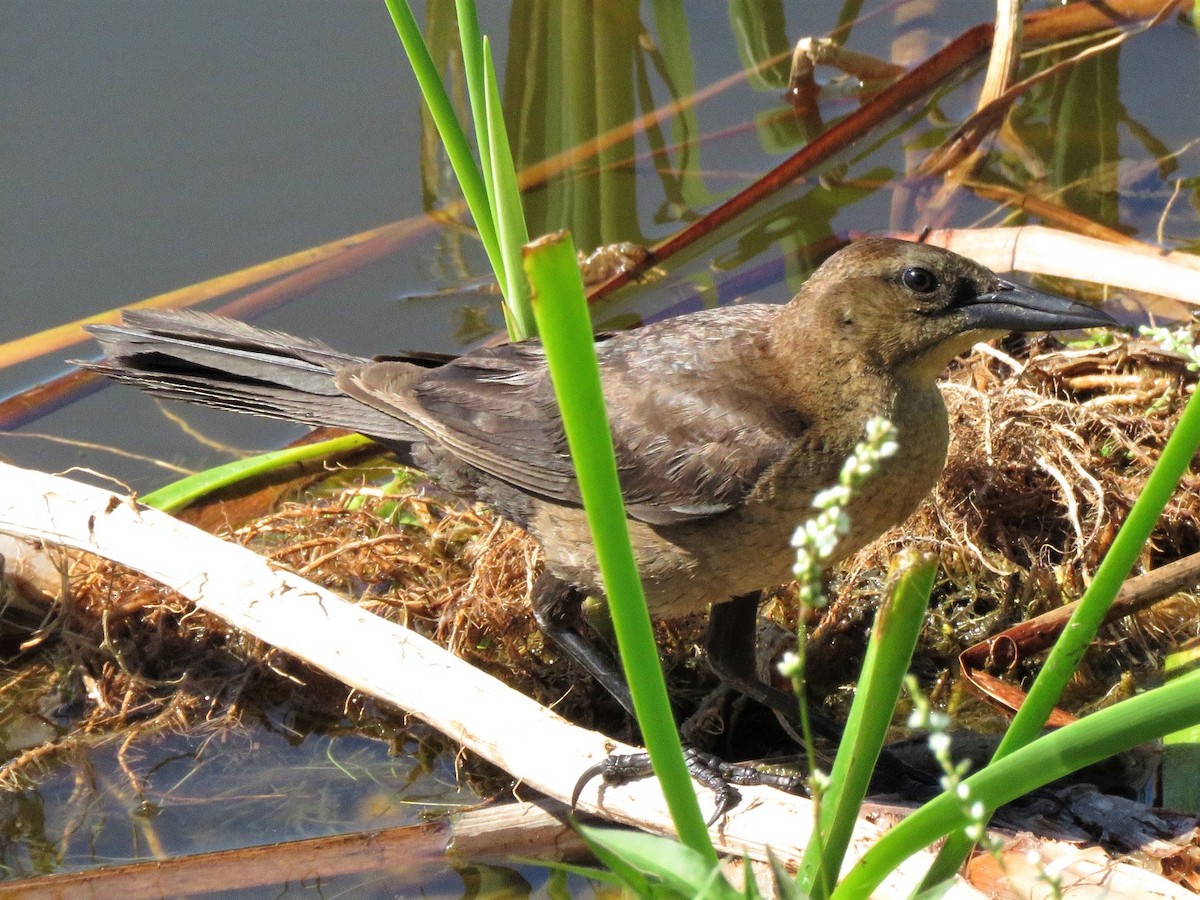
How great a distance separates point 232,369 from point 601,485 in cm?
232

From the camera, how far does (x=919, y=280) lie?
3250mm

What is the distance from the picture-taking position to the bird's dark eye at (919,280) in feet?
10.6

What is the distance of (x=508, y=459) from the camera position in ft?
11.8

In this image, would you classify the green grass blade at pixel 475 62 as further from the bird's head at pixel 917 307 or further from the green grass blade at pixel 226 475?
the green grass blade at pixel 226 475

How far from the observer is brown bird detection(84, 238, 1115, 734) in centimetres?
324

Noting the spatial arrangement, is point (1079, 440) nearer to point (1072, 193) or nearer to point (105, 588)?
point (1072, 193)

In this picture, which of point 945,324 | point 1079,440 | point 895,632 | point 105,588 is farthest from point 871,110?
point 895,632

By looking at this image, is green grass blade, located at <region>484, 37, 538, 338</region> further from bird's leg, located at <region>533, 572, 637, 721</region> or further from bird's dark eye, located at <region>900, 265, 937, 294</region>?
bird's dark eye, located at <region>900, 265, 937, 294</region>

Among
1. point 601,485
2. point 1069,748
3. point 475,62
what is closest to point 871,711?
point 1069,748

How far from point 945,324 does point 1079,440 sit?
97 centimetres

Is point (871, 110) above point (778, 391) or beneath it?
above

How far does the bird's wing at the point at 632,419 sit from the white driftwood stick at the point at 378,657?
0.54 metres

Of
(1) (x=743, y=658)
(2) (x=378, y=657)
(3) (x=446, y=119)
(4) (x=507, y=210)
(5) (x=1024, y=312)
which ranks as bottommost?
(1) (x=743, y=658)

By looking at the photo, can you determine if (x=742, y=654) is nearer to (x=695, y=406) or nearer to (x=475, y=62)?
(x=695, y=406)
